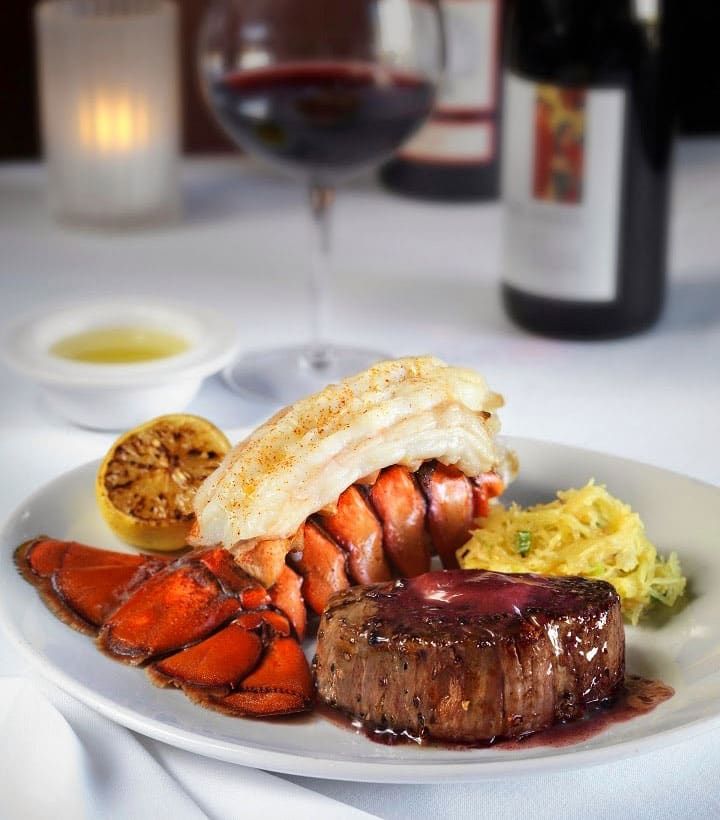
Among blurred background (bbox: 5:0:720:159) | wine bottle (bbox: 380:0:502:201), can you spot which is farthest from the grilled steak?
blurred background (bbox: 5:0:720:159)

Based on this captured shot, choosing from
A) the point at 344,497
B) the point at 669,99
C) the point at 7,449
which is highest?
the point at 669,99

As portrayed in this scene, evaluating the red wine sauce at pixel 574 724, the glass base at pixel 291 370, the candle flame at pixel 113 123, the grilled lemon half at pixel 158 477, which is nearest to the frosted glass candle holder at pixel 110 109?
the candle flame at pixel 113 123

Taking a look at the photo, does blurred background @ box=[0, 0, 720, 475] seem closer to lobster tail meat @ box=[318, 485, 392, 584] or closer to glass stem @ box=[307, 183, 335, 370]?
glass stem @ box=[307, 183, 335, 370]

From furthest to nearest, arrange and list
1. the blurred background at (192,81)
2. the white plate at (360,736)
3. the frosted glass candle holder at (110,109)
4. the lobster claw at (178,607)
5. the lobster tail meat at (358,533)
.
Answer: the blurred background at (192,81)
the frosted glass candle holder at (110,109)
the lobster tail meat at (358,533)
the lobster claw at (178,607)
the white plate at (360,736)

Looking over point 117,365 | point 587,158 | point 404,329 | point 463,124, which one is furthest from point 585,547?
point 463,124

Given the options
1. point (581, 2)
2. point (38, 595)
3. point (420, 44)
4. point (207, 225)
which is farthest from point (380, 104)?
point (38, 595)

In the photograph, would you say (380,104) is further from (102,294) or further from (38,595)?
(38,595)

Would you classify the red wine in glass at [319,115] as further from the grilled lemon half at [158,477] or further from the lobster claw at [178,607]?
the lobster claw at [178,607]

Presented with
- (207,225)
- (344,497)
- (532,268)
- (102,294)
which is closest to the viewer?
(344,497)
